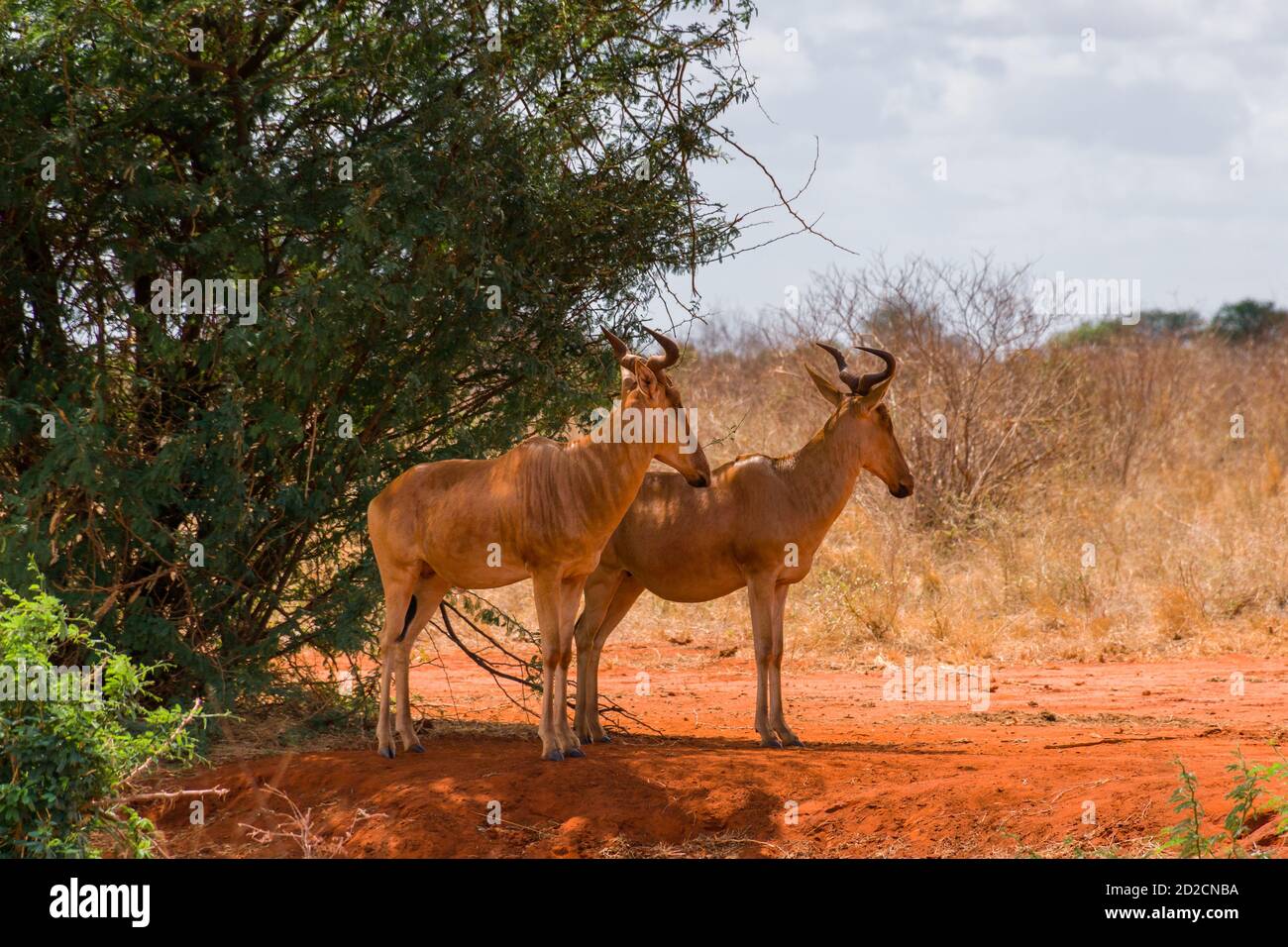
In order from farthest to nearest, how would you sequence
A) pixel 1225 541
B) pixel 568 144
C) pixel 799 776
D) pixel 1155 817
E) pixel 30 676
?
pixel 1225 541
pixel 568 144
pixel 799 776
pixel 1155 817
pixel 30 676

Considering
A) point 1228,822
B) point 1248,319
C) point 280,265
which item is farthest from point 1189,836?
point 1248,319

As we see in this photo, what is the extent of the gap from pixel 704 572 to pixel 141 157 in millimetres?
4030

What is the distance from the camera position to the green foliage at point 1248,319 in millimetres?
45719

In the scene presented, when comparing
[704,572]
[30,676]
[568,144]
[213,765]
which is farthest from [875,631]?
[30,676]

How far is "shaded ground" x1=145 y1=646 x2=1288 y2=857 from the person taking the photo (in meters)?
6.97

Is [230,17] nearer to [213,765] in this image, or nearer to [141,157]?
[141,157]

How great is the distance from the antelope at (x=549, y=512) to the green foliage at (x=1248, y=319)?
4024 cm

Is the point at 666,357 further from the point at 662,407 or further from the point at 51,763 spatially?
the point at 51,763

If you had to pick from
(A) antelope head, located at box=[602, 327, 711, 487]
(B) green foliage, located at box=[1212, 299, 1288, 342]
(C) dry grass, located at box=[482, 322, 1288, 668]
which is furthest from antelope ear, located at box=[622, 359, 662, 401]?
(B) green foliage, located at box=[1212, 299, 1288, 342]

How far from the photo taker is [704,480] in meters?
8.39

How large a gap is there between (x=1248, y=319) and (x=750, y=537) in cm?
4314

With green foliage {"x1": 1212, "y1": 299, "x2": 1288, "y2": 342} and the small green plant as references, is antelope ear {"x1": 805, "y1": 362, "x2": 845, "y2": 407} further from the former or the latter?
green foliage {"x1": 1212, "y1": 299, "x2": 1288, "y2": 342}

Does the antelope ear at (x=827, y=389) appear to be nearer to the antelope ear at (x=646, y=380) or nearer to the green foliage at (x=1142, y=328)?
the antelope ear at (x=646, y=380)

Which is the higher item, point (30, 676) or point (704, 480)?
point (704, 480)
